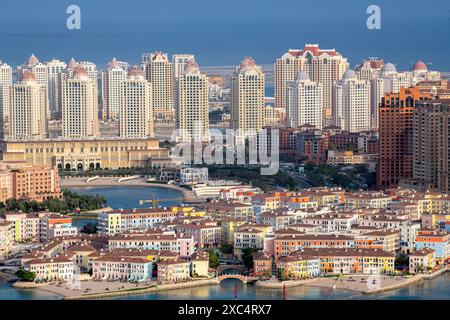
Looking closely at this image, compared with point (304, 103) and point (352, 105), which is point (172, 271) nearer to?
point (304, 103)

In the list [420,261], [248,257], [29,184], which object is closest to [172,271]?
[248,257]

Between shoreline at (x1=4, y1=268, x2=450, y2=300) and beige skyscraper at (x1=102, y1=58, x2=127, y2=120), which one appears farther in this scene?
beige skyscraper at (x1=102, y1=58, x2=127, y2=120)

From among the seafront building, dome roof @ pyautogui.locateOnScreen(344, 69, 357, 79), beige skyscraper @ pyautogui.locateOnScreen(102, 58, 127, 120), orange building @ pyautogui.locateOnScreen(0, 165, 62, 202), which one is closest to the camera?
orange building @ pyautogui.locateOnScreen(0, 165, 62, 202)

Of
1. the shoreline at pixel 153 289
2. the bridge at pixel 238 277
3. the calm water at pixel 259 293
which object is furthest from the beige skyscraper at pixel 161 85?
the calm water at pixel 259 293

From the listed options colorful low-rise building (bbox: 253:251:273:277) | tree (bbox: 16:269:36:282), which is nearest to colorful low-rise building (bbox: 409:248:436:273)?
colorful low-rise building (bbox: 253:251:273:277)

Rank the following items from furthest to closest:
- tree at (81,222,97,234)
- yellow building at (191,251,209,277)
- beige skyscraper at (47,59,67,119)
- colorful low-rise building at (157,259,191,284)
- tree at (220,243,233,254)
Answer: beige skyscraper at (47,59,67,119)
tree at (81,222,97,234)
tree at (220,243,233,254)
yellow building at (191,251,209,277)
colorful low-rise building at (157,259,191,284)

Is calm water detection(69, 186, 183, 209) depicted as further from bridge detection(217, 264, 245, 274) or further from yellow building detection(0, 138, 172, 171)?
bridge detection(217, 264, 245, 274)

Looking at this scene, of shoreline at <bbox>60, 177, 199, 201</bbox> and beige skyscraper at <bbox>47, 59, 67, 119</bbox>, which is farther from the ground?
beige skyscraper at <bbox>47, 59, 67, 119</bbox>

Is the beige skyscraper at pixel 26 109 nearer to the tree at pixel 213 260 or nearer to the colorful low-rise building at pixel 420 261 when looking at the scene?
the tree at pixel 213 260
